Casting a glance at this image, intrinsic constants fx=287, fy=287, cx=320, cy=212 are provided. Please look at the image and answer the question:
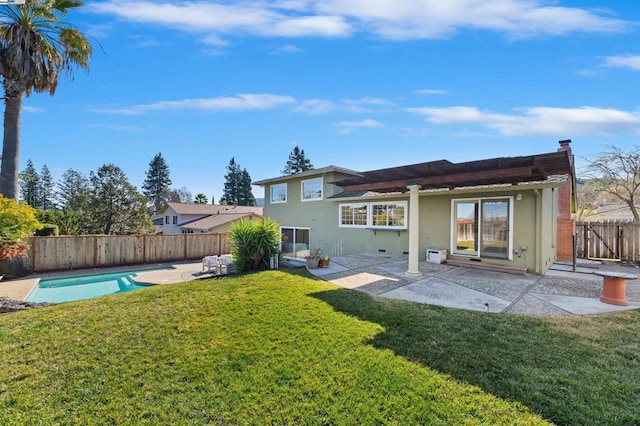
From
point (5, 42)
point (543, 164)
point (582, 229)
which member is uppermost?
point (5, 42)

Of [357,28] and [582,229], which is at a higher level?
[357,28]

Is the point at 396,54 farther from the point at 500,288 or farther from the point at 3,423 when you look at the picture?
the point at 3,423

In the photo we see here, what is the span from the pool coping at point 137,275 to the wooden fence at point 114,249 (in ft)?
1.61

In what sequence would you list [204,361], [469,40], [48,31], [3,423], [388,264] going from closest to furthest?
[3,423], [204,361], [469,40], [388,264], [48,31]

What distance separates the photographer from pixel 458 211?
10164mm

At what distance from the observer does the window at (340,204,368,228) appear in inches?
534

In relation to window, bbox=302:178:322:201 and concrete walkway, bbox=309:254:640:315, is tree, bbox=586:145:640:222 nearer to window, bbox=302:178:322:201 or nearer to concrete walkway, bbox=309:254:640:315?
concrete walkway, bbox=309:254:640:315

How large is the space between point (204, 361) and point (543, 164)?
26.1ft

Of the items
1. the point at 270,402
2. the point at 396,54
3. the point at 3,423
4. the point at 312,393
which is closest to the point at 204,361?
the point at 270,402

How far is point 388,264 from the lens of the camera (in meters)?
10.0

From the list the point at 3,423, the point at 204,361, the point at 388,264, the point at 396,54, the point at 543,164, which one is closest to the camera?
the point at 3,423

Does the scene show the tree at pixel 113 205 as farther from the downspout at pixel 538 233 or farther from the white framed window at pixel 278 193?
the downspout at pixel 538 233

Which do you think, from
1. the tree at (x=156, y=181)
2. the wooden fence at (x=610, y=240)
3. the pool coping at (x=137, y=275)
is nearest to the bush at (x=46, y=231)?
the pool coping at (x=137, y=275)

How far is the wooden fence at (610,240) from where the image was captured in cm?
1034
